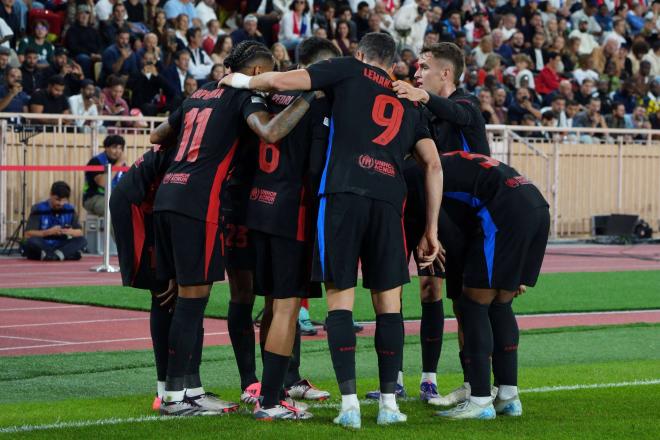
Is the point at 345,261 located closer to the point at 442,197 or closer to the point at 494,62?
the point at 442,197

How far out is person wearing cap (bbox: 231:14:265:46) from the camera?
24.4 meters

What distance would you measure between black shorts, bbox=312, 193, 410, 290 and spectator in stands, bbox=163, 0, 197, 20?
1766 cm

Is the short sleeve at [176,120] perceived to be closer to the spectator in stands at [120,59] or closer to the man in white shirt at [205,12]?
the spectator in stands at [120,59]

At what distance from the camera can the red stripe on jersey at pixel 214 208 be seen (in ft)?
25.4

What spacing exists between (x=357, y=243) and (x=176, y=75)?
15500mm

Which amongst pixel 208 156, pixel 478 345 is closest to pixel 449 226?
pixel 478 345

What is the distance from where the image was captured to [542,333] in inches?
495

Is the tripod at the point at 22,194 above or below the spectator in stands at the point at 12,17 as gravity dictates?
below

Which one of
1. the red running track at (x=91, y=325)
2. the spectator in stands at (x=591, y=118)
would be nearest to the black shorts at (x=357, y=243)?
the red running track at (x=91, y=325)

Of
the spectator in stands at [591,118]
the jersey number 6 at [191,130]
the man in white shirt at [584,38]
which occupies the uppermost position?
the man in white shirt at [584,38]

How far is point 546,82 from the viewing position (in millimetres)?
29484

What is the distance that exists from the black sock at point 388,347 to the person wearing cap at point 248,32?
17232 millimetres

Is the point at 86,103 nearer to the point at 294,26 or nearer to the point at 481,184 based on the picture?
the point at 294,26

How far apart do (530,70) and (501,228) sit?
73.3 feet
